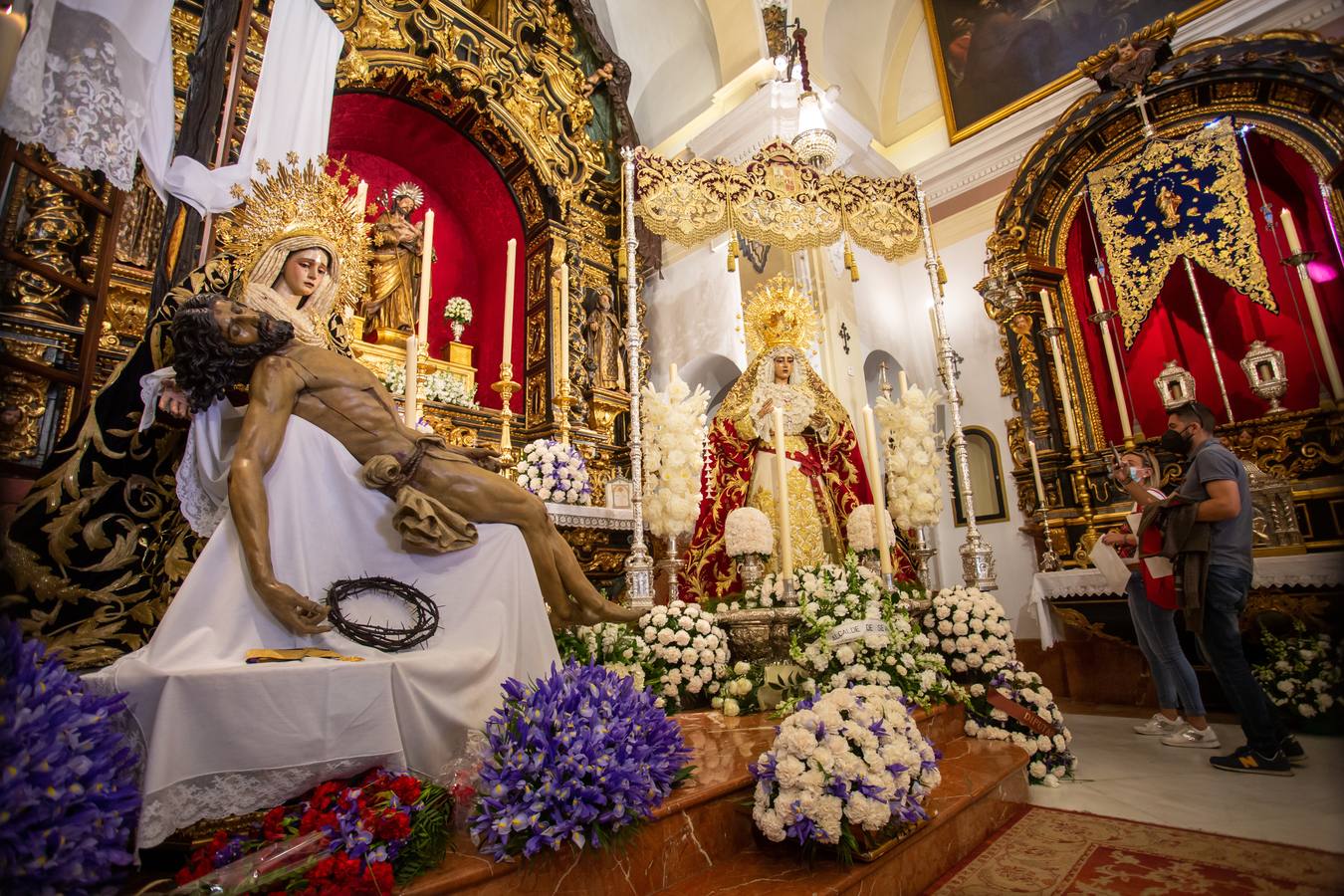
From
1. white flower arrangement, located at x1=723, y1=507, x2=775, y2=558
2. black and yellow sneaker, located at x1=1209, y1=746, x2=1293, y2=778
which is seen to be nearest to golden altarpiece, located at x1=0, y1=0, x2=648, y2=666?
A: white flower arrangement, located at x1=723, y1=507, x2=775, y2=558

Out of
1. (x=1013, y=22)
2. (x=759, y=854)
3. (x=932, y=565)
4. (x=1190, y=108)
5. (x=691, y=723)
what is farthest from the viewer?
(x=1013, y=22)

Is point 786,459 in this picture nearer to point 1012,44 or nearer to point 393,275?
point 393,275

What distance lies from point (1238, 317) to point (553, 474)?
6422mm

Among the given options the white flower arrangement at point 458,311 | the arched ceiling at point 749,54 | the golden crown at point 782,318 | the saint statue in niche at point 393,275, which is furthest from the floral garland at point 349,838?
the arched ceiling at point 749,54

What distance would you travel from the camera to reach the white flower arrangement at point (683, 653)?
339cm

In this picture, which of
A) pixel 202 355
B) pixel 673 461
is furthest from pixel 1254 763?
pixel 202 355

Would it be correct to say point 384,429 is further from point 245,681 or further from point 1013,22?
point 1013,22

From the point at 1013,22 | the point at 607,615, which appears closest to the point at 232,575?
the point at 607,615

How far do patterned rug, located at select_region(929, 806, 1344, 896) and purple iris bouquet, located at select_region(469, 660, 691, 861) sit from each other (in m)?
1.16

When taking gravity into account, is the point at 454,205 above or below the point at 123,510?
above

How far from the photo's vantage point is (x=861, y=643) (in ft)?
10.8

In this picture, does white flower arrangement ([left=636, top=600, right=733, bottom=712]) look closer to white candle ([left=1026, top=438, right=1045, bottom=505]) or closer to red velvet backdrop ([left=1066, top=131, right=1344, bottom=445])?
white candle ([left=1026, top=438, right=1045, bottom=505])

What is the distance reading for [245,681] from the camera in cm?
144

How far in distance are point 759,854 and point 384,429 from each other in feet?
6.34
